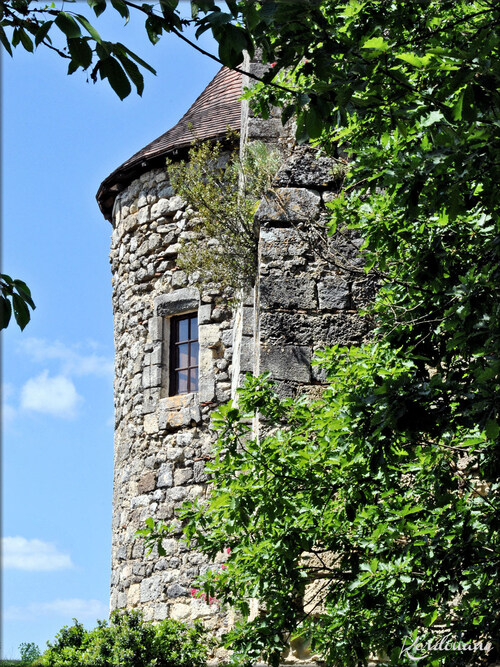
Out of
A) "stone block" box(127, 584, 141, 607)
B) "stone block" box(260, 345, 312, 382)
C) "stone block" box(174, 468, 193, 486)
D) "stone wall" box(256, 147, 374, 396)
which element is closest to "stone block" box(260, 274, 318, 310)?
"stone wall" box(256, 147, 374, 396)

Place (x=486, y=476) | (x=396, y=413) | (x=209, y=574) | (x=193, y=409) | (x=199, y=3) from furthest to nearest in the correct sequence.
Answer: (x=193, y=409), (x=209, y=574), (x=486, y=476), (x=396, y=413), (x=199, y=3)

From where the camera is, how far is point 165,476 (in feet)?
26.1

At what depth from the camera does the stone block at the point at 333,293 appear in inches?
182

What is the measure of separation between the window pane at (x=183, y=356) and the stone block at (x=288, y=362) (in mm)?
4011

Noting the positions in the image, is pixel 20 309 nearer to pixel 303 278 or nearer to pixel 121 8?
pixel 121 8

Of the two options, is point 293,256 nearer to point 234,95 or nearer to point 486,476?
point 486,476

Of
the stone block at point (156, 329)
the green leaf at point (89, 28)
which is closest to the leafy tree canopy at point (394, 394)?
the green leaf at point (89, 28)

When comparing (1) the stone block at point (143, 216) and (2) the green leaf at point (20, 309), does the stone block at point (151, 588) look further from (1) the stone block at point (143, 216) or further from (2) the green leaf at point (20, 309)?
(2) the green leaf at point (20, 309)

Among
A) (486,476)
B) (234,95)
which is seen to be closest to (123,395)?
(234,95)

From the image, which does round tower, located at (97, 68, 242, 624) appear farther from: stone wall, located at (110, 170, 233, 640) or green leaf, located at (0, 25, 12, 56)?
green leaf, located at (0, 25, 12, 56)

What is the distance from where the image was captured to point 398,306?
3602 millimetres

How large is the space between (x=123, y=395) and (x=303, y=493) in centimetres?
565

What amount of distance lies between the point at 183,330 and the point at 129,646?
10.9ft

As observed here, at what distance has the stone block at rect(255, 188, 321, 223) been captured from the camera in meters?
4.75
